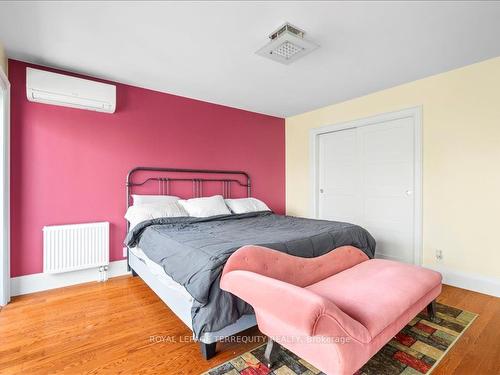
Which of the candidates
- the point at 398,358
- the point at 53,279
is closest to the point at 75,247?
the point at 53,279

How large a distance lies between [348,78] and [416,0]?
1260 mm

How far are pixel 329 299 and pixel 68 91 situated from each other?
294 cm

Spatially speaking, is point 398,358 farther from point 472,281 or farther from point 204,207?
point 204,207

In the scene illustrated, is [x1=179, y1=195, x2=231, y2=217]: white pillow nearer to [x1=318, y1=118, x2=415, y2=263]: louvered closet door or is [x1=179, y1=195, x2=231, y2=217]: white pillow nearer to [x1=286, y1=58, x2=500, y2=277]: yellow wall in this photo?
[x1=318, y1=118, x2=415, y2=263]: louvered closet door

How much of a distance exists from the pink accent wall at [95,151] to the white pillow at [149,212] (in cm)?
32

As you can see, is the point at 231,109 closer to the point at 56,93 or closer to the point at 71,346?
the point at 56,93

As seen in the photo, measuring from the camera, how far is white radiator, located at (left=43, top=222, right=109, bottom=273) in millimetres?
2650

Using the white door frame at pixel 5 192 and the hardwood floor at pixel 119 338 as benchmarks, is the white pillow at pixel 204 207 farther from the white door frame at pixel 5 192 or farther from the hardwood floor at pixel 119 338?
the white door frame at pixel 5 192

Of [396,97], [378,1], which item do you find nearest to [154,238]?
[378,1]

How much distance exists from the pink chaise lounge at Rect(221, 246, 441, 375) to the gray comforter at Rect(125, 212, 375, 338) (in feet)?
0.39

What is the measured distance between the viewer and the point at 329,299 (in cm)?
154

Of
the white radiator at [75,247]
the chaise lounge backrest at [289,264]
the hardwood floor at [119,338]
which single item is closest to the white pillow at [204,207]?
the white radiator at [75,247]

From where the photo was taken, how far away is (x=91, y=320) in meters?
2.14

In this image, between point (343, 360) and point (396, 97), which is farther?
point (396, 97)
